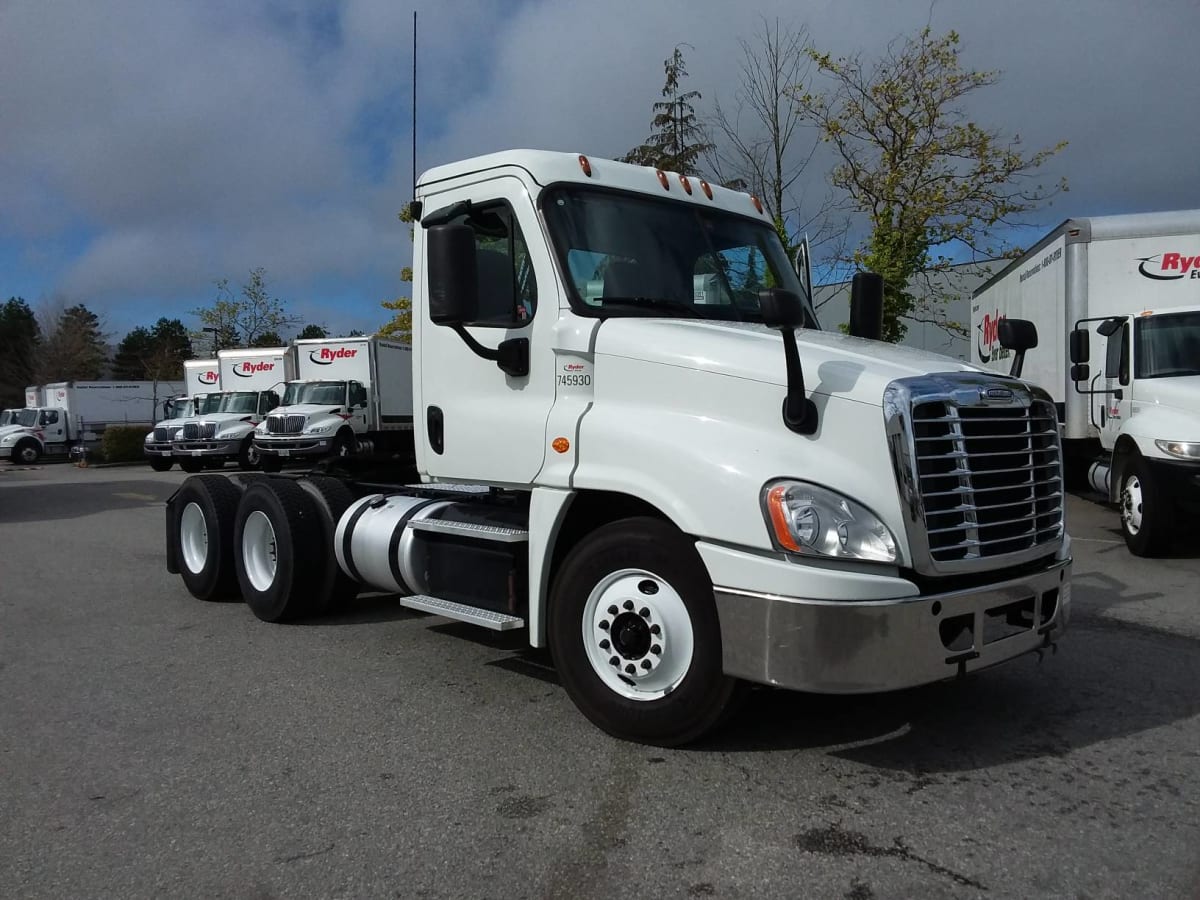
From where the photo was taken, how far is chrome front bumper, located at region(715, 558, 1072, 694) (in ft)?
11.6

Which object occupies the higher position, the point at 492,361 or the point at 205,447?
the point at 492,361

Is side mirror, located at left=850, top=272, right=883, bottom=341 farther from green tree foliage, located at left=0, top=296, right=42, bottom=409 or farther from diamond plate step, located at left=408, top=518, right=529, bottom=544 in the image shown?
green tree foliage, located at left=0, top=296, right=42, bottom=409

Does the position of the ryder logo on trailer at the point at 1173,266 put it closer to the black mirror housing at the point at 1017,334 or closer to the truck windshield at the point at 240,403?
the black mirror housing at the point at 1017,334

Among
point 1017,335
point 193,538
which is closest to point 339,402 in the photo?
point 193,538

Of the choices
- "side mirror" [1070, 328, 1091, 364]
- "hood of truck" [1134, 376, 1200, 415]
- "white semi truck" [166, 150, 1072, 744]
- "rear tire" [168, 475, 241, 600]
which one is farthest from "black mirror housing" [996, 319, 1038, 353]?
"side mirror" [1070, 328, 1091, 364]

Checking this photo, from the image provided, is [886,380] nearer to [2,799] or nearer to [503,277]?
[503,277]

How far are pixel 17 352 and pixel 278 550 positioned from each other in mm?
83357

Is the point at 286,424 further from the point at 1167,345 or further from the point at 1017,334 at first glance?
the point at 1017,334

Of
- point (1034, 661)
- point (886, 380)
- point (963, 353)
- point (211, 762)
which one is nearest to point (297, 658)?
point (211, 762)

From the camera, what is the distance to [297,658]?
5906 millimetres

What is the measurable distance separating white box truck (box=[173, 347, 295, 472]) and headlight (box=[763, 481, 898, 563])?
25.2 m

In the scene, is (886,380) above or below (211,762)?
above

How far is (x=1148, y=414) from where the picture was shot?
371 inches

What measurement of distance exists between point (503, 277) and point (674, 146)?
55.2ft
